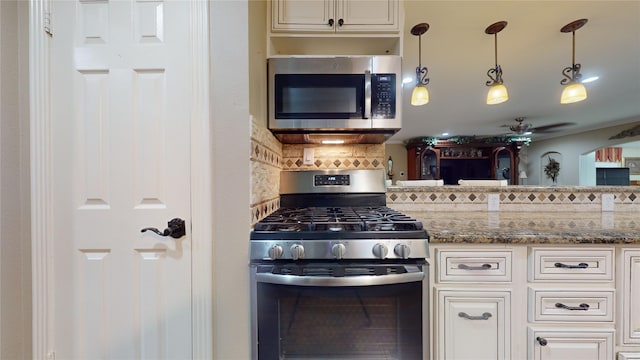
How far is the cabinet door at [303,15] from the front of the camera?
1396mm

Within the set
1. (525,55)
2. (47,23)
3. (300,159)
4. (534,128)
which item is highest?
(525,55)

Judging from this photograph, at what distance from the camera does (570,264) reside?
3.69 ft

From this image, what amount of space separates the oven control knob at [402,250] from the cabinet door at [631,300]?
0.91 m

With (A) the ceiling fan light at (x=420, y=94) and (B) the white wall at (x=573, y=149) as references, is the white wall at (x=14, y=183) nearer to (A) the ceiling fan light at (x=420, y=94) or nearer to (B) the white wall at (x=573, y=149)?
(A) the ceiling fan light at (x=420, y=94)

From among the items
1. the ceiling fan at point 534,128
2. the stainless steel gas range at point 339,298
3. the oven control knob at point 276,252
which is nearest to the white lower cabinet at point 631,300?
the stainless steel gas range at point 339,298

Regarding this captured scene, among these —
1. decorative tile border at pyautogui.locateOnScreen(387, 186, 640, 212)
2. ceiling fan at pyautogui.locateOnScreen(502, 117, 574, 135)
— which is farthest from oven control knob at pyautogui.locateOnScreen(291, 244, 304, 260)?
ceiling fan at pyautogui.locateOnScreen(502, 117, 574, 135)

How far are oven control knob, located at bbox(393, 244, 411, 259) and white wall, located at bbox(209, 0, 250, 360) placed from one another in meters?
0.62

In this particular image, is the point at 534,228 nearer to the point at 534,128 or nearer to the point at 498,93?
the point at 498,93

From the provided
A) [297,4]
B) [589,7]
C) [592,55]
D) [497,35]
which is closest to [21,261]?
[297,4]

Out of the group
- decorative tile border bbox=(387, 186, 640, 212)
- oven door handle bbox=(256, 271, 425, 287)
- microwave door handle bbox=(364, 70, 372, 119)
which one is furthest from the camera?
decorative tile border bbox=(387, 186, 640, 212)

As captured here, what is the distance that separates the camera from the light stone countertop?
44.0 inches

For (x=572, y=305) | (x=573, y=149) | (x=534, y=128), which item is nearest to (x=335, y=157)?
(x=572, y=305)

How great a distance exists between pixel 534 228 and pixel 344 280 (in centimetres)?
98

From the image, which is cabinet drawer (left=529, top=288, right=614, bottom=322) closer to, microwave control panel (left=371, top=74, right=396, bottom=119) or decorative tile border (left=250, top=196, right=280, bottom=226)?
microwave control panel (left=371, top=74, right=396, bottom=119)
